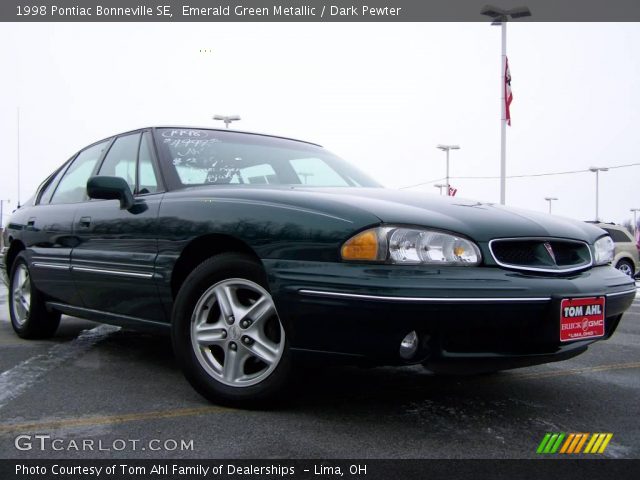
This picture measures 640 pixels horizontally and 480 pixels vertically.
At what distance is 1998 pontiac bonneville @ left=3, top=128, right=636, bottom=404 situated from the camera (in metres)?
2.50

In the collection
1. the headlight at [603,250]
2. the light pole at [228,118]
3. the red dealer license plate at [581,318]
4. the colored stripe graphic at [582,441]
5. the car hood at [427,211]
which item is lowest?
the colored stripe graphic at [582,441]

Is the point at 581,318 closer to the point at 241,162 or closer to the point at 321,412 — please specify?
the point at 321,412

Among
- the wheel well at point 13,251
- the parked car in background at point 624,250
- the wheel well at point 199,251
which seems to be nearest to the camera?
the wheel well at point 199,251

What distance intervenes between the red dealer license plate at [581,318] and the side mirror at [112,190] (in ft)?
7.44

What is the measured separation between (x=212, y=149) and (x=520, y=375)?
2197 millimetres

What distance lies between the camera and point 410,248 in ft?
8.43

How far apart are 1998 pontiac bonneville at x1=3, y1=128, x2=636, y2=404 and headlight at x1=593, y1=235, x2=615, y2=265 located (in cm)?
1

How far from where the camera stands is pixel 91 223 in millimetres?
3912

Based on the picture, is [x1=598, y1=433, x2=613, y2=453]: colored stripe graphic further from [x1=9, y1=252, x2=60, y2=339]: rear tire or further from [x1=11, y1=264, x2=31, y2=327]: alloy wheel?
[x1=11, y1=264, x2=31, y2=327]: alloy wheel

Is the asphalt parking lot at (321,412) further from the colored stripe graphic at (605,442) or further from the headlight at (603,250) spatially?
the headlight at (603,250)

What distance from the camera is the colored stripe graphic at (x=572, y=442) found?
8.05ft

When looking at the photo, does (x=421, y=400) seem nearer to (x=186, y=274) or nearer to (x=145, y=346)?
(x=186, y=274)

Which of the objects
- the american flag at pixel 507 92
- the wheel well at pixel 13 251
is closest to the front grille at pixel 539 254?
the wheel well at pixel 13 251

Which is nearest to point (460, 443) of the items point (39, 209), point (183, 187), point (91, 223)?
point (183, 187)
